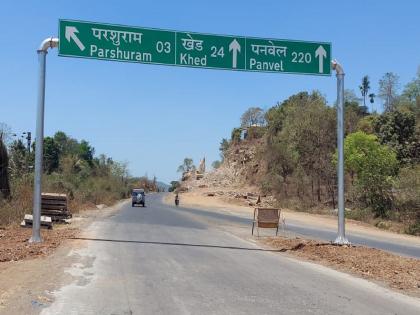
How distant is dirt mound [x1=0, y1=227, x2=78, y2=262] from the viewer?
14.1m

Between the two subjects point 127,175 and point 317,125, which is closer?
point 317,125

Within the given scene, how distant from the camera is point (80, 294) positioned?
9117 mm

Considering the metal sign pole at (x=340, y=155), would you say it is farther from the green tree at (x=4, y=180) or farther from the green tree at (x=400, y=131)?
the green tree at (x=400, y=131)

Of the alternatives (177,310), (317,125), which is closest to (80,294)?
(177,310)

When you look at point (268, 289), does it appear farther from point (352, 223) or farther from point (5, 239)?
point (352, 223)

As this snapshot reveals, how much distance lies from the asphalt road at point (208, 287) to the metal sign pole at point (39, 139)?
5.09 ft

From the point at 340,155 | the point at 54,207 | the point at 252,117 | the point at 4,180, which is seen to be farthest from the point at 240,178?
the point at 340,155

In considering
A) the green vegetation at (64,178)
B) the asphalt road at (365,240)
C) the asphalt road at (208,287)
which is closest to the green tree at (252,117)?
the green vegetation at (64,178)

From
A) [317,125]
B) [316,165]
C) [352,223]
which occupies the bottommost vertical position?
[352,223]

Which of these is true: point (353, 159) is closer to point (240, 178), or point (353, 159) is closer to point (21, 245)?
point (21, 245)

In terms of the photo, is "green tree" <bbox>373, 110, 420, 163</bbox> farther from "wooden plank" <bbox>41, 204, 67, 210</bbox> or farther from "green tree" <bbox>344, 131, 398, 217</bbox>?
"wooden plank" <bbox>41, 204, 67, 210</bbox>

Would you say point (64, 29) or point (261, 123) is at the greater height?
point (261, 123)

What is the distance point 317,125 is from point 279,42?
41264 mm

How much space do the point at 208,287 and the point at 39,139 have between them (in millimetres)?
8484
